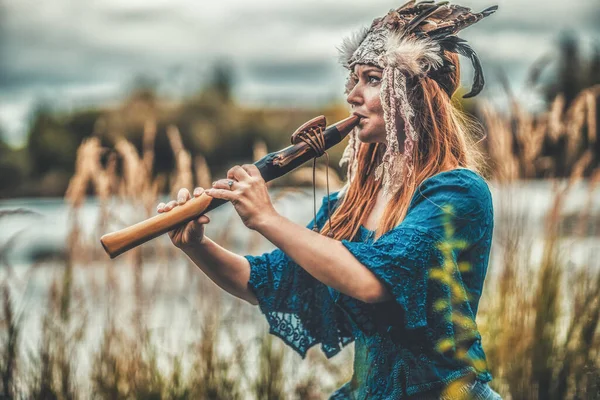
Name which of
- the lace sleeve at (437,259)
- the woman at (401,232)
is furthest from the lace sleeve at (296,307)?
the lace sleeve at (437,259)

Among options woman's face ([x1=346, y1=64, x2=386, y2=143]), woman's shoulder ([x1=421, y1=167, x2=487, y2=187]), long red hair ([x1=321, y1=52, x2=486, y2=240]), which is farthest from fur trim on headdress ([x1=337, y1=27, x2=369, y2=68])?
woman's shoulder ([x1=421, y1=167, x2=487, y2=187])

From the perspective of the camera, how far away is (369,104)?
6.28 ft

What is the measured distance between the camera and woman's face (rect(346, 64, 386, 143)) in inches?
75.4

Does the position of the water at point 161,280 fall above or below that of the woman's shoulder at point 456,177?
below

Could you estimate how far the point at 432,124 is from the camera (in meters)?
1.92

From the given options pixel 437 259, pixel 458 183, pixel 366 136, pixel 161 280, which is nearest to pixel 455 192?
pixel 458 183

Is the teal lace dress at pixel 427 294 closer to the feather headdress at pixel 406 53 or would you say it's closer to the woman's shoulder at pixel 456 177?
the woman's shoulder at pixel 456 177

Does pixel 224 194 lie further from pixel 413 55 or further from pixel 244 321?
pixel 244 321

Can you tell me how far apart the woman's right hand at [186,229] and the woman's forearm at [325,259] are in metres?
0.25

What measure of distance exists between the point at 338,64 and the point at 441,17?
0.33m

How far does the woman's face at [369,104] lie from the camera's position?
1.91 meters

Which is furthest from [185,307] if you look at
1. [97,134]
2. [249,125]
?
[249,125]

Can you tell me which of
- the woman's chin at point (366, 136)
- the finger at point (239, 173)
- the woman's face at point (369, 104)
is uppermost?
the woman's face at point (369, 104)

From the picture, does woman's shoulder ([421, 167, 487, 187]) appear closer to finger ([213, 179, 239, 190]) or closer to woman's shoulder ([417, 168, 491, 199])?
woman's shoulder ([417, 168, 491, 199])
